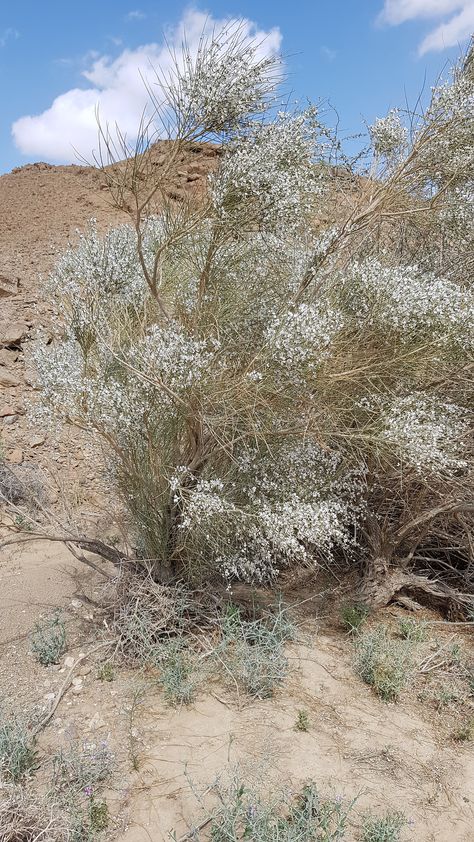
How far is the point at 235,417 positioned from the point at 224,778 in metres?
2.13

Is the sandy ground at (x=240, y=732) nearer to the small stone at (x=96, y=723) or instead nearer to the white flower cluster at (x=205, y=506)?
the small stone at (x=96, y=723)

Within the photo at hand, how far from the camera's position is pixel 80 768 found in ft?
12.3

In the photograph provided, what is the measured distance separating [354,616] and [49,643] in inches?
93.8

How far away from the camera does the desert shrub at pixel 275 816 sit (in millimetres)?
3289

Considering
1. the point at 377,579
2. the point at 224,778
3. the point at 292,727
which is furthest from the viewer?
the point at 377,579

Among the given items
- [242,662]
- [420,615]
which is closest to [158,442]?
[242,662]

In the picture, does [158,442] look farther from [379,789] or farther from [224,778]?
[379,789]

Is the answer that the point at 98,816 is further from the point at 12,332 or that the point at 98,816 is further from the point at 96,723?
the point at 12,332

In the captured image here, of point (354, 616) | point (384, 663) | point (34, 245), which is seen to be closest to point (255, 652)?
point (384, 663)

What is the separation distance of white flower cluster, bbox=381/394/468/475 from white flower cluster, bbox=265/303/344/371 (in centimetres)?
67

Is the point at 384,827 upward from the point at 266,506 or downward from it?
downward

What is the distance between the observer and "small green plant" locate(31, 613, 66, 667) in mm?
5027

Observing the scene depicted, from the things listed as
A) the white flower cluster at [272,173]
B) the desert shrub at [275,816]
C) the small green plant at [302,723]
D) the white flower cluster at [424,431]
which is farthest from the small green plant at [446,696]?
the white flower cluster at [272,173]

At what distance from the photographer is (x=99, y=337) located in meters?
5.12
